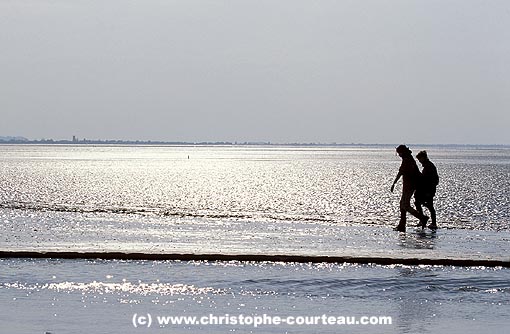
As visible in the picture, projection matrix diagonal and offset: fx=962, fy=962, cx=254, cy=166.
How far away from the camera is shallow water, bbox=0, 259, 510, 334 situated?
9805 millimetres

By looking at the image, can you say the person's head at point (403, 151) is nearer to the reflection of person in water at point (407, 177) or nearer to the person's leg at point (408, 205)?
the reflection of person in water at point (407, 177)

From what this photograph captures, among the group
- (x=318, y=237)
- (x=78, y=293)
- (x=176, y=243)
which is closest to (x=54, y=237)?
(x=176, y=243)

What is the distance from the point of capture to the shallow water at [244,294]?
32.2 ft

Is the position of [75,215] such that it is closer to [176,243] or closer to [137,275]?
A: [176,243]

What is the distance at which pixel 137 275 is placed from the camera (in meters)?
13.1

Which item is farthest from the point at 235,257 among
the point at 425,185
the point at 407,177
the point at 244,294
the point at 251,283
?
the point at 425,185

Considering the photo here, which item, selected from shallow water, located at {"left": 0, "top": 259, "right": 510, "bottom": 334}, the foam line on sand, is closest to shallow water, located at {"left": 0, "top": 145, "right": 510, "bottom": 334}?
Answer: shallow water, located at {"left": 0, "top": 259, "right": 510, "bottom": 334}

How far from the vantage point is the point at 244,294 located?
38.6ft

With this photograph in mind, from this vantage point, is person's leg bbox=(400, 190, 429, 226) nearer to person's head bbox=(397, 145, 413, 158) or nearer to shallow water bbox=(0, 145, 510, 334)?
shallow water bbox=(0, 145, 510, 334)

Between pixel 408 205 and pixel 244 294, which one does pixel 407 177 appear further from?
pixel 244 294

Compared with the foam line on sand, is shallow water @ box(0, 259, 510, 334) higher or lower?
lower

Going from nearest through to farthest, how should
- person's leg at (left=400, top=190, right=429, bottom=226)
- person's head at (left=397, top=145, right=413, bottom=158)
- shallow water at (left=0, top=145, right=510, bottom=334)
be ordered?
shallow water at (left=0, top=145, right=510, bottom=334) → person's head at (left=397, top=145, right=413, bottom=158) → person's leg at (left=400, top=190, right=429, bottom=226)

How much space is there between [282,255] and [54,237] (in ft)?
21.7

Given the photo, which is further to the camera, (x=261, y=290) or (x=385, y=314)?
(x=261, y=290)
